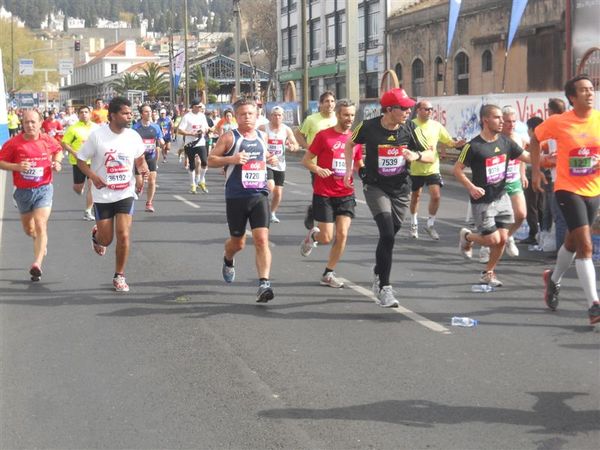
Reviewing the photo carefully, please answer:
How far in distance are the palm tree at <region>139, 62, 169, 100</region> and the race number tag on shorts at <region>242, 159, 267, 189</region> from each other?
92.8 m

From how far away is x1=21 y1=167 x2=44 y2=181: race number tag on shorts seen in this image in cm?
1040

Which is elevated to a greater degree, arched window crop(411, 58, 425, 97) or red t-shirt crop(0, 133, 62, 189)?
arched window crop(411, 58, 425, 97)

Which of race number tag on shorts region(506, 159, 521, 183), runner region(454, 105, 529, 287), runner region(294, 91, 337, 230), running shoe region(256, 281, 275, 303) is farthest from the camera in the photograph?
runner region(294, 91, 337, 230)

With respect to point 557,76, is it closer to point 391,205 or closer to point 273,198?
point 273,198

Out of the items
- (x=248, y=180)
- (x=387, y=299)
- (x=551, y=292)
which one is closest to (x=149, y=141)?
(x=248, y=180)

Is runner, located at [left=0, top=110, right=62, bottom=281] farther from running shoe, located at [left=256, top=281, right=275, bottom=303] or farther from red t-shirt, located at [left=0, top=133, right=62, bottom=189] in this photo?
running shoe, located at [left=256, top=281, right=275, bottom=303]

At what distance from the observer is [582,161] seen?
7863 millimetres

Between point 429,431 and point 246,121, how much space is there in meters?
4.22

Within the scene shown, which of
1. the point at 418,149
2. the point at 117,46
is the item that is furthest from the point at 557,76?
the point at 117,46

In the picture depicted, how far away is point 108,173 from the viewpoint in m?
9.46

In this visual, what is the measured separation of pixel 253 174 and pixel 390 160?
1213 millimetres

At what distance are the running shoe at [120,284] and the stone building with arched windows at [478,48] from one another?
2462 centimetres

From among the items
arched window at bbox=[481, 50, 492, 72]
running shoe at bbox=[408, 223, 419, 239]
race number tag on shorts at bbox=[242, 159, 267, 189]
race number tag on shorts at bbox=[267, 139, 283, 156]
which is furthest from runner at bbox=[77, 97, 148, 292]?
arched window at bbox=[481, 50, 492, 72]

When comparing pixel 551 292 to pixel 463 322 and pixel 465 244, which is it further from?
pixel 465 244
